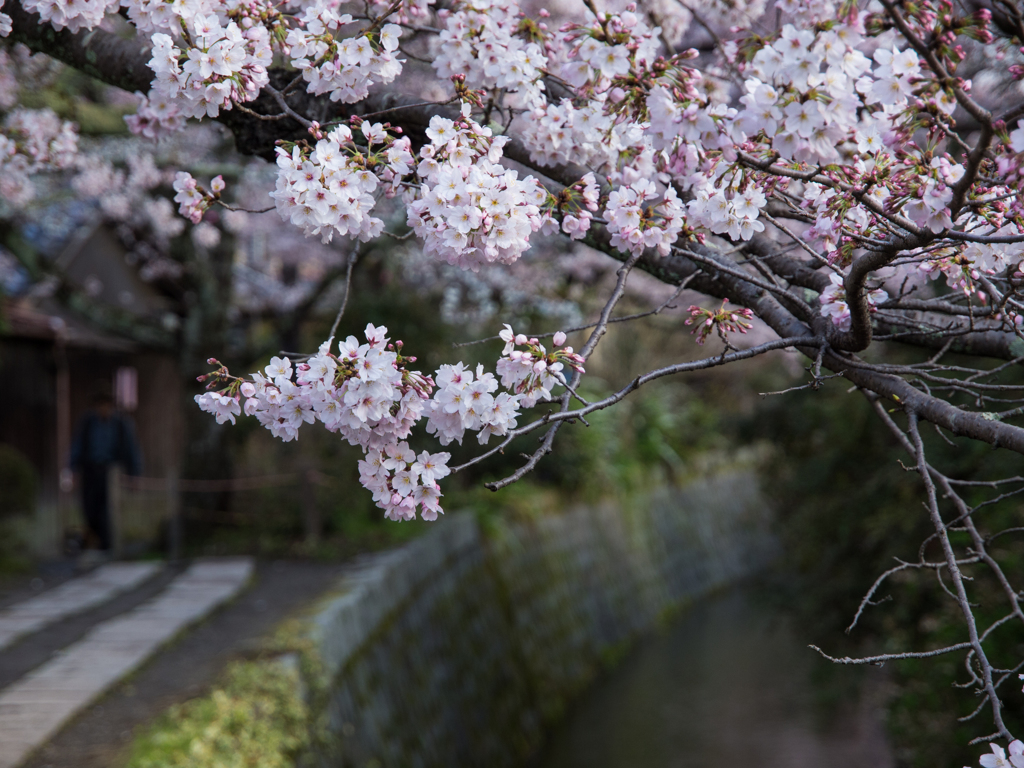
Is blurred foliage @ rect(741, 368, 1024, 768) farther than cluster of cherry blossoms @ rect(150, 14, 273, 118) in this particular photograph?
Yes

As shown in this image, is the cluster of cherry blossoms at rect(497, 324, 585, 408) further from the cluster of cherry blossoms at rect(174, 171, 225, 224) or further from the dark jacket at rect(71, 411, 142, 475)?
the dark jacket at rect(71, 411, 142, 475)

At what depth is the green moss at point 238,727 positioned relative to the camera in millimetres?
3920

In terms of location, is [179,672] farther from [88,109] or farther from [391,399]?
[88,109]

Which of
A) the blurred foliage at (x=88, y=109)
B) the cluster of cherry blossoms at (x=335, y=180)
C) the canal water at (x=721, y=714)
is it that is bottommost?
the canal water at (x=721, y=714)

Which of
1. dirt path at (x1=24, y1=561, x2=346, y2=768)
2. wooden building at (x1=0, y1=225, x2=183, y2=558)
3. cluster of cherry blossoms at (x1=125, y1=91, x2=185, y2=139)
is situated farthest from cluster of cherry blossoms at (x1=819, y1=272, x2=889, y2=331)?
wooden building at (x1=0, y1=225, x2=183, y2=558)

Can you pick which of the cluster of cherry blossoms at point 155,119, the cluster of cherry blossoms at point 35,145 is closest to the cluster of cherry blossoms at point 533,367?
the cluster of cherry blossoms at point 155,119

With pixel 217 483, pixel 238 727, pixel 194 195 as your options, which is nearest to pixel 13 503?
pixel 217 483

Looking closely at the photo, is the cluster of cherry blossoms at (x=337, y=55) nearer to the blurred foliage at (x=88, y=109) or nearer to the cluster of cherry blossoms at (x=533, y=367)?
the cluster of cherry blossoms at (x=533, y=367)

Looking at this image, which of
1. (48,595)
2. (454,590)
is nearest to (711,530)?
(454,590)

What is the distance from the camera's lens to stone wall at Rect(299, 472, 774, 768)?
5.84m

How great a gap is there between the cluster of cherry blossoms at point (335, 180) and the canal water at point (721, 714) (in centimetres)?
605

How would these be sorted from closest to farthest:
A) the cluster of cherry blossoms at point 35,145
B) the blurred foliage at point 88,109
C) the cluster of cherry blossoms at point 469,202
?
1. the cluster of cherry blossoms at point 469,202
2. the cluster of cherry blossoms at point 35,145
3. the blurred foliage at point 88,109

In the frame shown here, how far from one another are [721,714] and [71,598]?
6.22 metres

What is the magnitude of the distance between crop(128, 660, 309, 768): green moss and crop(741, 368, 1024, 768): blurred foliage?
3.11 meters
